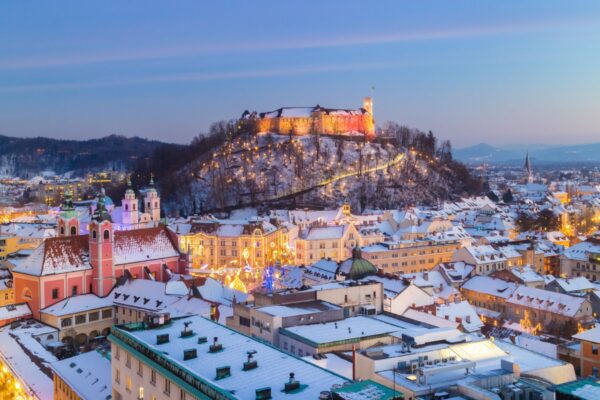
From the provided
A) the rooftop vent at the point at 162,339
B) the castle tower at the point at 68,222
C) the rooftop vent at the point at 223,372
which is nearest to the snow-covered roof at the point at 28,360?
the rooftop vent at the point at 162,339

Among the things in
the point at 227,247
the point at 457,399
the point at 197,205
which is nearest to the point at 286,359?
the point at 457,399

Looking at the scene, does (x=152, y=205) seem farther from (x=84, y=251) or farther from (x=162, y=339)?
(x=162, y=339)

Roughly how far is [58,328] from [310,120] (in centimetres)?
10562

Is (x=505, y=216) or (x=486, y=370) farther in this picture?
(x=505, y=216)

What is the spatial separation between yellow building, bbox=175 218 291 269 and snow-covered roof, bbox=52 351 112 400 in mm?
43522

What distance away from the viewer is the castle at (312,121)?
148875 millimetres

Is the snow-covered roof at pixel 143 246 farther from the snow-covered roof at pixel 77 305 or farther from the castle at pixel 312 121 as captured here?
the castle at pixel 312 121

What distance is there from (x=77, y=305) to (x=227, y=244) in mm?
32097

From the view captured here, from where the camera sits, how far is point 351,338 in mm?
29984

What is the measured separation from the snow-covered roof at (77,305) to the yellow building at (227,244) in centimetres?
2727

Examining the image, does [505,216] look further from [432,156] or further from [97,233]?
[97,233]

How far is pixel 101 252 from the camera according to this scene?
5316 cm

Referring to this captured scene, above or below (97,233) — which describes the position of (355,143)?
above

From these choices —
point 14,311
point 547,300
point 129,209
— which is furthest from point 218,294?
point 129,209
